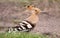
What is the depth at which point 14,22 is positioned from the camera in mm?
9742

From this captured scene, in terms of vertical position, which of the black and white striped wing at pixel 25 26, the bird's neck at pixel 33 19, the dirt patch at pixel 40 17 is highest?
the bird's neck at pixel 33 19

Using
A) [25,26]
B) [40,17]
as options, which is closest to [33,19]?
[25,26]

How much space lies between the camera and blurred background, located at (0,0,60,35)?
30.3ft

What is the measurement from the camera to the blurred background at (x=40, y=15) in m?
9.25

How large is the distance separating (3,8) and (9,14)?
0.62m

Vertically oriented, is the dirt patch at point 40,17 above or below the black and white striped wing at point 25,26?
below

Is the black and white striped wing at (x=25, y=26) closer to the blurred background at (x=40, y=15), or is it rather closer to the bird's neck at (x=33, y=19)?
the bird's neck at (x=33, y=19)

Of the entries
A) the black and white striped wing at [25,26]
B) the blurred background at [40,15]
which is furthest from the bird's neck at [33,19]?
the blurred background at [40,15]

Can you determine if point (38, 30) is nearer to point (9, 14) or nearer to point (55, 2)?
point (9, 14)

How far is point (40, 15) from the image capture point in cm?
1102

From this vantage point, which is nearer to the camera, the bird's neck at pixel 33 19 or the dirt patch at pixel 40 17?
the bird's neck at pixel 33 19

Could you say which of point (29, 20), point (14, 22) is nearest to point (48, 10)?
point (14, 22)

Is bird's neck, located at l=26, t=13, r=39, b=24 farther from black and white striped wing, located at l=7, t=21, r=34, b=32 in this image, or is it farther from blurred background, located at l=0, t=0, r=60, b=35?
blurred background, located at l=0, t=0, r=60, b=35

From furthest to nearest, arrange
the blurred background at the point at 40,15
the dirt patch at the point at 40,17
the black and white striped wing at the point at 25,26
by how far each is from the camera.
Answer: the blurred background at the point at 40,15
the dirt patch at the point at 40,17
the black and white striped wing at the point at 25,26
